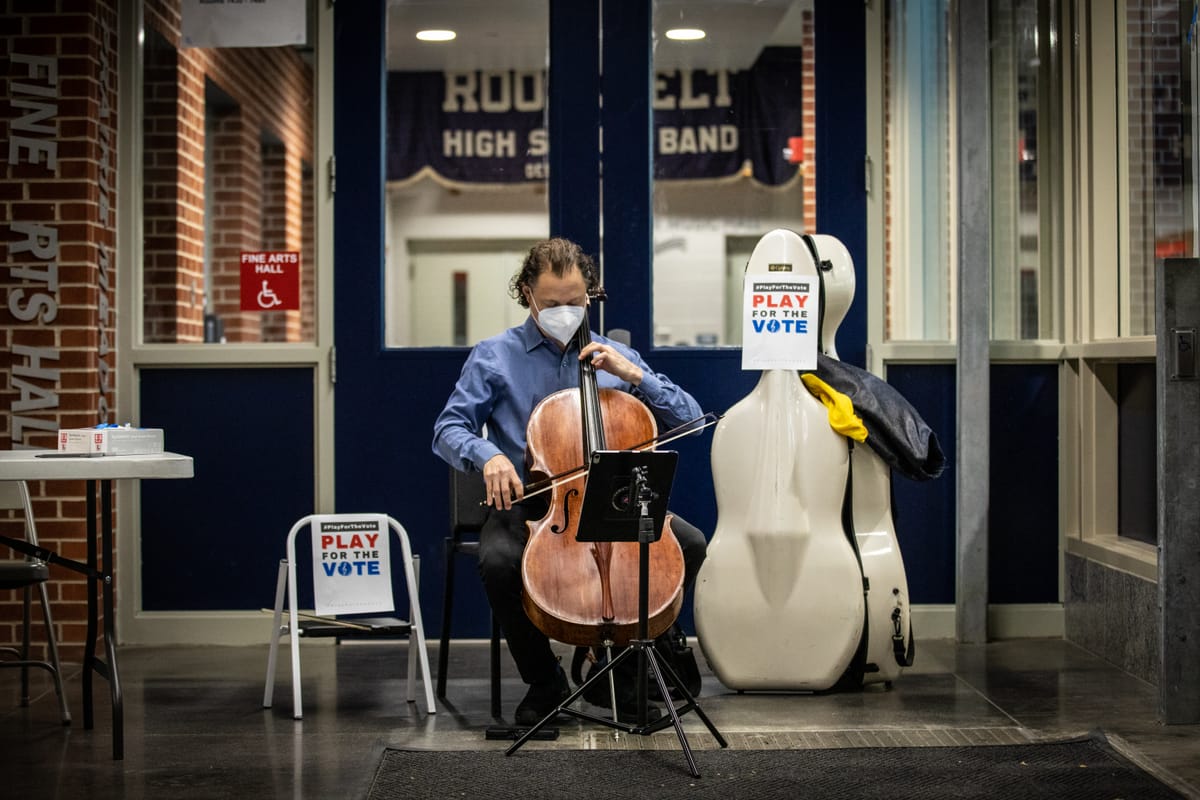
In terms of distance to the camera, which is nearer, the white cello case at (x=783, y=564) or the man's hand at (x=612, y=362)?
the man's hand at (x=612, y=362)

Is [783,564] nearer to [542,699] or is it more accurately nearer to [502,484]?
[542,699]

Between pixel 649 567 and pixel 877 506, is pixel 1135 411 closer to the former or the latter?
pixel 877 506

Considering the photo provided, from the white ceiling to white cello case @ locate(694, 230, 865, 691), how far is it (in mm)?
1356

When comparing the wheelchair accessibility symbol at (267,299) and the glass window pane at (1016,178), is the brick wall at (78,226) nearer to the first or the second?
the wheelchair accessibility symbol at (267,299)

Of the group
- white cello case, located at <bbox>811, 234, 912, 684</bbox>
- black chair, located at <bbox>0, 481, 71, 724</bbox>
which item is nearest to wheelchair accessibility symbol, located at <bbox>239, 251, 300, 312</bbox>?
black chair, located at <bbox>0, 481, 71, 724</bbox>

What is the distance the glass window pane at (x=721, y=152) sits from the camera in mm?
5234

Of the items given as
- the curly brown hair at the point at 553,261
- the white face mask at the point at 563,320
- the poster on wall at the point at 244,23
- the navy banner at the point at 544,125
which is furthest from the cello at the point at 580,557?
the poster on wall at the point at 244,23

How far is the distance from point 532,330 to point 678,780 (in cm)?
142

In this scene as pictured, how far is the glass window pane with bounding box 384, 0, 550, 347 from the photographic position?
5.22m

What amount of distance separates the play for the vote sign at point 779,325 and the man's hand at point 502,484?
3.11ft

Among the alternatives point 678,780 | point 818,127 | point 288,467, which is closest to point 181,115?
point 288,467

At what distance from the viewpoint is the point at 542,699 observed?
12.8ft

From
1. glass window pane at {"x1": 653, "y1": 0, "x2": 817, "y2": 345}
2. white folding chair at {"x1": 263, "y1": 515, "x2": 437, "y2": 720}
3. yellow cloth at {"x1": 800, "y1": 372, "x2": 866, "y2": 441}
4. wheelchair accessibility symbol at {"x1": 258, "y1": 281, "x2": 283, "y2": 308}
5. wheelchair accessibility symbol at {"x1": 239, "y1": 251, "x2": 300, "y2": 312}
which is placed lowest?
white folding chair at {"x1": 263, "y1": 515, "x2": 437, "y2": 720}

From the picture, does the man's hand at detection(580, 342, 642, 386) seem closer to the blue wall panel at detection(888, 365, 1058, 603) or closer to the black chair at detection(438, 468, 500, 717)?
the black chair at detection(438, 468, 500, 717)
